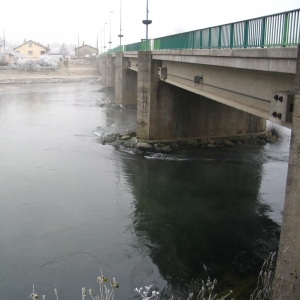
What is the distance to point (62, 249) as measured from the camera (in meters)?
10.8

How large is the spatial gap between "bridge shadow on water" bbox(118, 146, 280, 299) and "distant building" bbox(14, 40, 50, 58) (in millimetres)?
103289

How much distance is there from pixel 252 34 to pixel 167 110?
40.0 feet

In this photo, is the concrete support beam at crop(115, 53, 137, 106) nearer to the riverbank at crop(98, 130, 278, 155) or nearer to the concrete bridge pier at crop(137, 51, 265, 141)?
the riverbank at crop(98, 130, 278, 155)

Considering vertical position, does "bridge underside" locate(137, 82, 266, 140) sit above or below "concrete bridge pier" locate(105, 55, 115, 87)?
below

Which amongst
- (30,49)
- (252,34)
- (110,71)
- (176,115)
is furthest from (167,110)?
(30,49)

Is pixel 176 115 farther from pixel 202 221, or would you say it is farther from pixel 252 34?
pixel 252 34

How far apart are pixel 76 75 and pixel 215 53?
75.3 metres

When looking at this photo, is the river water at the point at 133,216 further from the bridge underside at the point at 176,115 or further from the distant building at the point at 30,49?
the distant building at the point at 30,49

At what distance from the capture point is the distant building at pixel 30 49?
113 metres

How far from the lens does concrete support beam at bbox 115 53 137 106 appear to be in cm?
4012

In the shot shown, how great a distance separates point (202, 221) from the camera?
42.5 ft

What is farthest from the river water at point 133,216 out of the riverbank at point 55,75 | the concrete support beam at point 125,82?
the riverbank at point 55,75

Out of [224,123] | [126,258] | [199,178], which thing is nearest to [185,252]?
[126,258]

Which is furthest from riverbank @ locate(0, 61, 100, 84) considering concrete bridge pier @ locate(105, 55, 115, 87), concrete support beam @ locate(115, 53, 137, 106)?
concrete support beam @ locate(115, 53, 137, 106)
